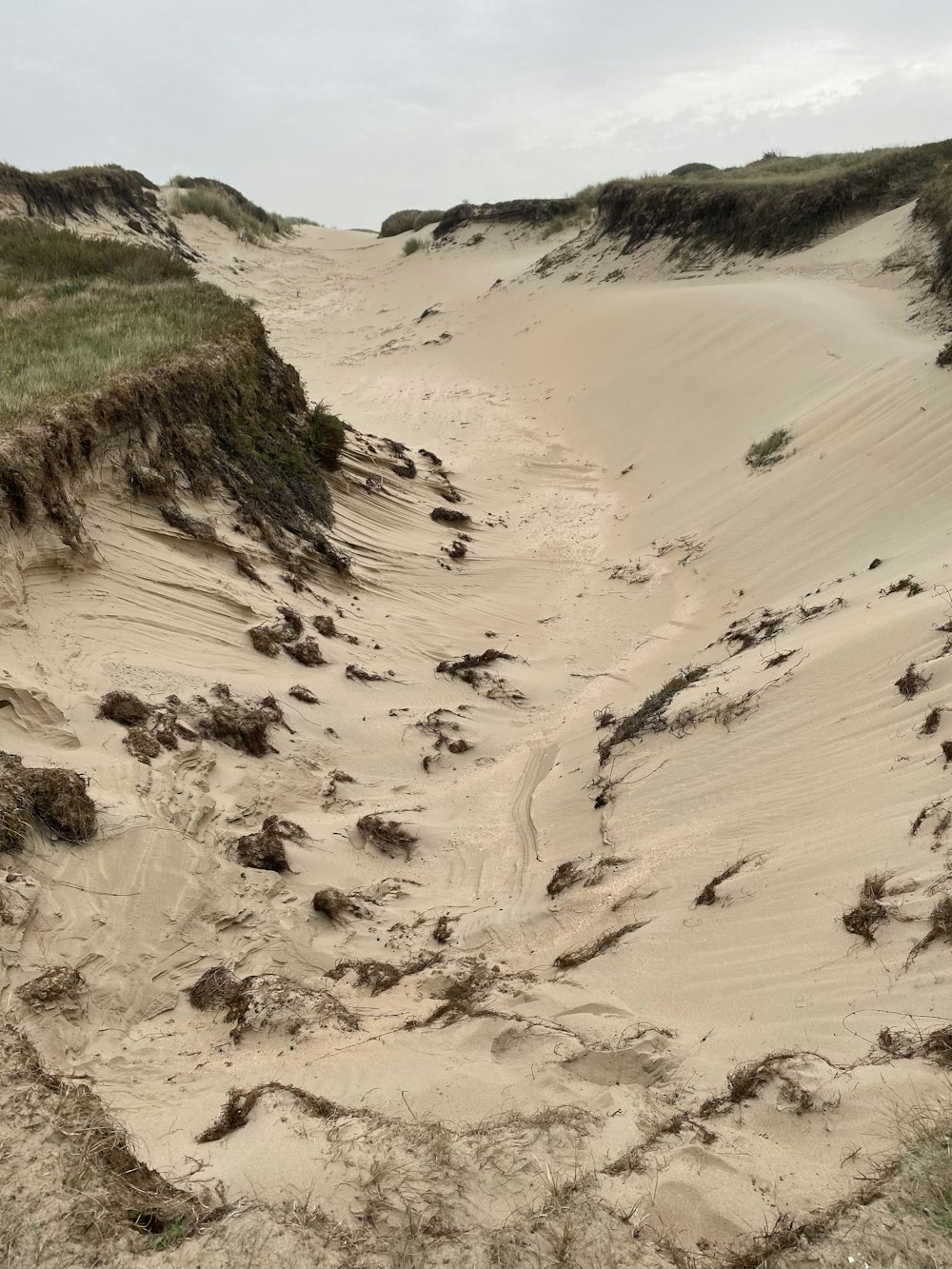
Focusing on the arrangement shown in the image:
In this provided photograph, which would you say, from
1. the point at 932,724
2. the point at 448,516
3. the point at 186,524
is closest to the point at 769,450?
the point at 448,516

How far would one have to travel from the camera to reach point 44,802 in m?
4.00

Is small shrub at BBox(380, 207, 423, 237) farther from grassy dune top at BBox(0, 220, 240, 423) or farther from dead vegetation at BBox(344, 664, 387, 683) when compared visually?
dead vegetation at BBox(344, 664, 387, 683)

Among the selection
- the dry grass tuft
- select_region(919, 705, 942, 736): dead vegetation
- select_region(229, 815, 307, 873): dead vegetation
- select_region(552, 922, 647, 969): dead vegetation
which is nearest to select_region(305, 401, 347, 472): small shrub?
the dry grass tuft

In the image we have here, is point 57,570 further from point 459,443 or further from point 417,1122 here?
point 459,443

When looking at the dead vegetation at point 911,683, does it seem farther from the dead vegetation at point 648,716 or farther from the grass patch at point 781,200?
the grass patch at point 781,200

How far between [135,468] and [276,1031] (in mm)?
4701

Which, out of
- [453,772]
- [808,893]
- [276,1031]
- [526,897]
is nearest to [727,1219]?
[808,893]

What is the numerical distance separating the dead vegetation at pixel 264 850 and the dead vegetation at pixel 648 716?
7.20 ft

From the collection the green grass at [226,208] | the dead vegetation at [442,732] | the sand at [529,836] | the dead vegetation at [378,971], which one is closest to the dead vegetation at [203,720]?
the sand at [529,836]

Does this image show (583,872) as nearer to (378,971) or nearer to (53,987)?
(378,971)

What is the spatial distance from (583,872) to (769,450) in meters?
7.53

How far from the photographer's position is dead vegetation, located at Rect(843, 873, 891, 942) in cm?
325

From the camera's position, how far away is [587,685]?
297 inches

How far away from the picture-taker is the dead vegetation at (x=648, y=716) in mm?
5770
